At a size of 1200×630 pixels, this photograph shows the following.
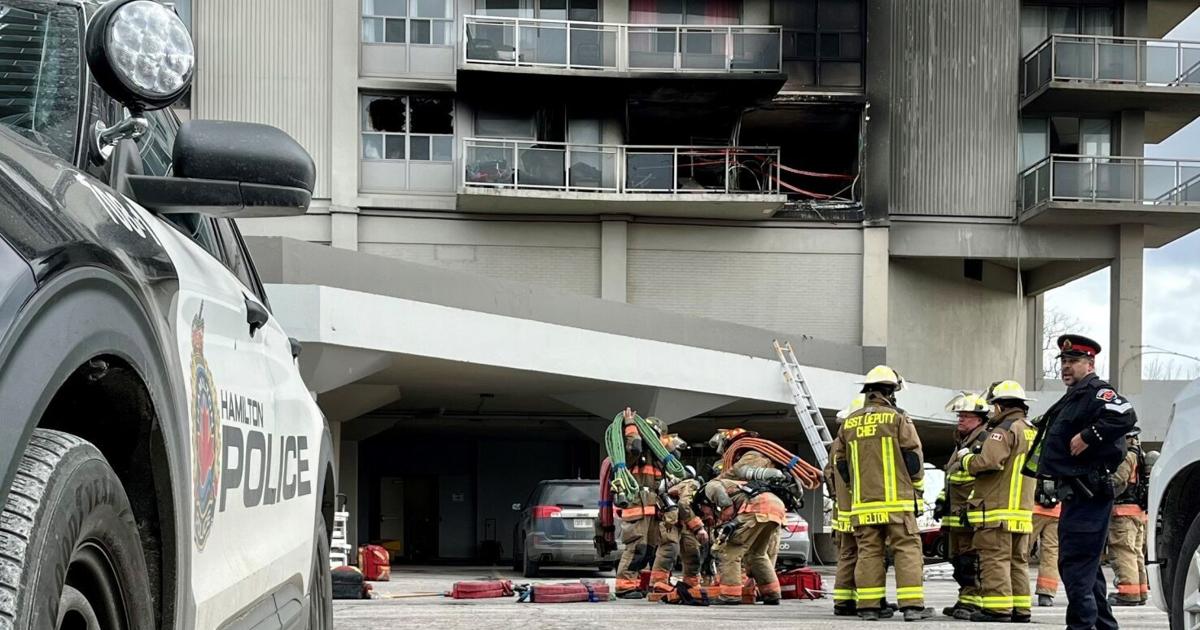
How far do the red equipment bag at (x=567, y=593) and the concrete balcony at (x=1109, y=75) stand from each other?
25.1 metres

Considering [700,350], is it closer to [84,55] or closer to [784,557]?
[784,557]

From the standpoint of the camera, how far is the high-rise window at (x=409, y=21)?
37.0m

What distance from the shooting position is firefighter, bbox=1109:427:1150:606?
16.9 metres

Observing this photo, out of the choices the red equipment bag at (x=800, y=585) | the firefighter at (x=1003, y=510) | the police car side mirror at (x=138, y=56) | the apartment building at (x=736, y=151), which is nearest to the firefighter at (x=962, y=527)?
the firefighter at (x=1003, y=510)

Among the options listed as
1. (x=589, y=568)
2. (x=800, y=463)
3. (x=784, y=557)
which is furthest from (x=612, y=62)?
(x=800, y=463)

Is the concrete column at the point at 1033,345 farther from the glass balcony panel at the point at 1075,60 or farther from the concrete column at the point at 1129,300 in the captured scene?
the glass balcony panel at the point at 1075,60

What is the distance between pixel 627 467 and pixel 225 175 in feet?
46.0

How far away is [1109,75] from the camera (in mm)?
38406

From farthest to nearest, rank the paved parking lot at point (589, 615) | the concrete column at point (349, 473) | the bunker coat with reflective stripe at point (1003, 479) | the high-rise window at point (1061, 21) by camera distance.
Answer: the high-rise window at point (1061, 21) → the concrete column at point (349, 473) → the bunker coat with reflective stripe at point (1003, 479) → the paved parking lot at point (589, 615)

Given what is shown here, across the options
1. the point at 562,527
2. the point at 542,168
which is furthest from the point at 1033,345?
the point at 562,527

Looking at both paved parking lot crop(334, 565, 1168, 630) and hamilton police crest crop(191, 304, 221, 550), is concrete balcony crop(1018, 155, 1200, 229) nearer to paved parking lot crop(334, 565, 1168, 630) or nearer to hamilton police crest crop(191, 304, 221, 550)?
paved parking lot crop(334, 565, 1168, 630)

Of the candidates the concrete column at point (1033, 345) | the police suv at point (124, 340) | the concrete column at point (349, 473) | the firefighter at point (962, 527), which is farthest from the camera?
the concrete column at point (1033, 345)

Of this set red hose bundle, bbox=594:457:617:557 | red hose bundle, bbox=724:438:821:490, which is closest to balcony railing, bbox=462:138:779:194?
red hose bundle, bbox=594:457:617:557

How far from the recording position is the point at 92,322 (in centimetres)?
222
